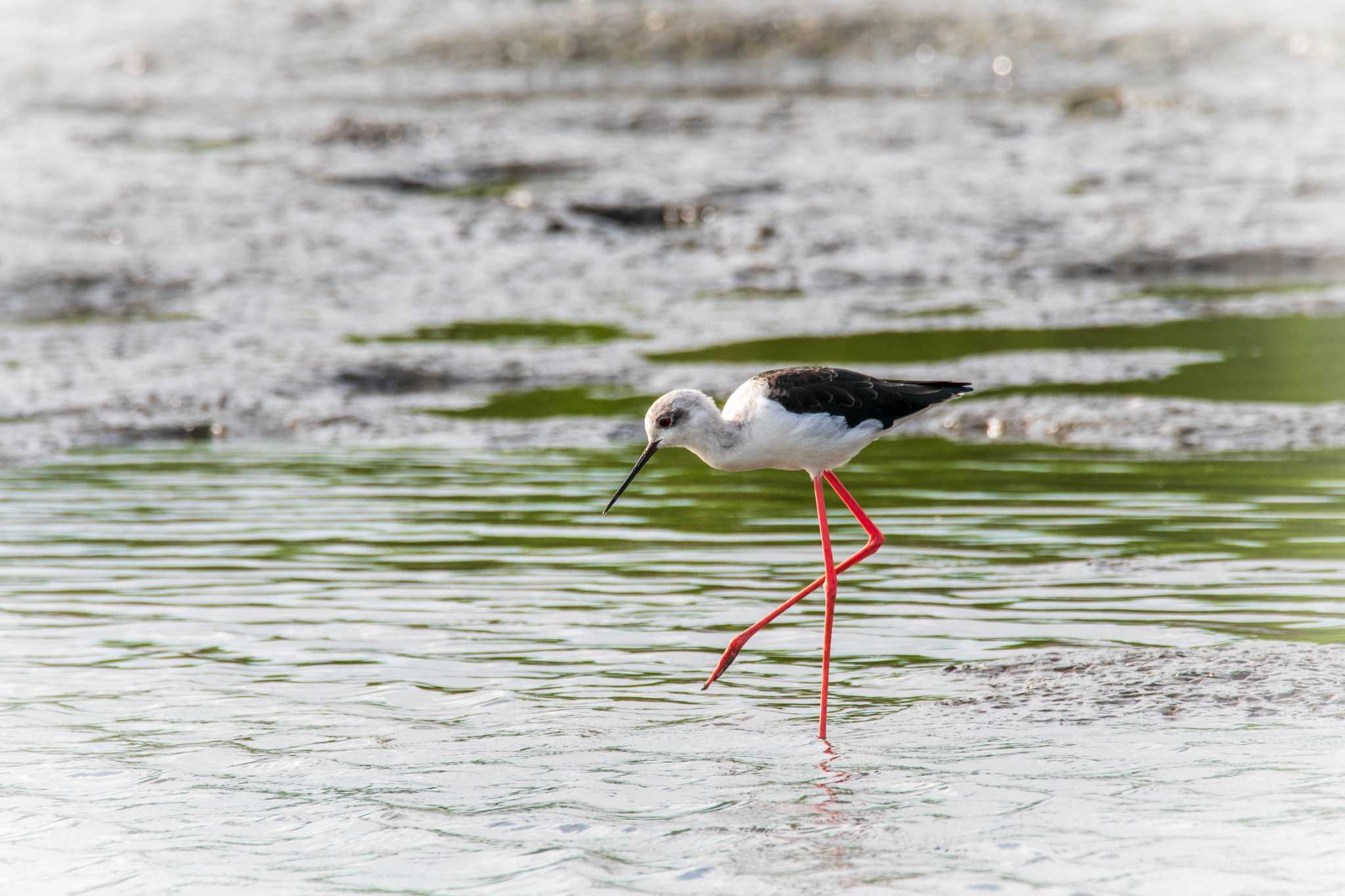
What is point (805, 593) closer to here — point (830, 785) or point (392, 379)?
point (830, 785)

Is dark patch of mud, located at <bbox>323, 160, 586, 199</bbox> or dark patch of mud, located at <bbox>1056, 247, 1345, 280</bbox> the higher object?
dark patch of mud, located at <bbox>323, 160, 586, 199</bbox>

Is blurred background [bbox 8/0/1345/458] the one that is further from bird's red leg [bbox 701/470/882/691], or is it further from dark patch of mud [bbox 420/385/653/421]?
bird's red leg [bbox 701/470/882/691]

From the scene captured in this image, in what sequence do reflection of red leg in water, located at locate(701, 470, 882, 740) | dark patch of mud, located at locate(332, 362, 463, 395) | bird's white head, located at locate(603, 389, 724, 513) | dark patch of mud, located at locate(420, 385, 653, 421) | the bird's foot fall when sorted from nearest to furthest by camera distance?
reflection of red leg in water, located at locate(701, 470, 882, 740) → the bird's foot → bird's white head, located at locate(603, 389, 724, 513) → dark patch of mud, located at locate(420, 385, 653, 421) → dark patch of mud, located at locate(332, 362, 463, 395)

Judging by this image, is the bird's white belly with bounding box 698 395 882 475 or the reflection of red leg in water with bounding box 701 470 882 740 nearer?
the reflection of red leg in water with bounding box 701 470 882 740

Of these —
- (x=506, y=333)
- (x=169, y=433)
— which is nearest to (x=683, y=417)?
(x=169, y=433)

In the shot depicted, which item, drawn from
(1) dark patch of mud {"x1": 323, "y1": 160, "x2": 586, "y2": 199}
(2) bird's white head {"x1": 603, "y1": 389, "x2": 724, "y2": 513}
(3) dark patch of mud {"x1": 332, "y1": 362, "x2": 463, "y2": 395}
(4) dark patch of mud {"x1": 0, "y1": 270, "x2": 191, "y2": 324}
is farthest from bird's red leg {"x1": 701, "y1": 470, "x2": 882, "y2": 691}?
(1) dark patch of mud {"x1": 323, "y1": 160, "x2": 586, "y2": 199}

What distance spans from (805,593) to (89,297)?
33.3 ft

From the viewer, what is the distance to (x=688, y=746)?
5.23 meters

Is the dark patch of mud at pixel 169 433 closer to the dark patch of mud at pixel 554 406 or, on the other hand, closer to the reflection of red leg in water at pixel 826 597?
the dark patch of mud at pixel 554 406

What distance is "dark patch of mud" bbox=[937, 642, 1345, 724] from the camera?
17.5 ft

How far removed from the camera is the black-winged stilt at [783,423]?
6172mm

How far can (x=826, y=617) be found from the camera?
611 centimetres

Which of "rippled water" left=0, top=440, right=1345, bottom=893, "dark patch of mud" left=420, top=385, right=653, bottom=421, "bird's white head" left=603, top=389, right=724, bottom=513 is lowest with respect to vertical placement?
"rippled water" left=0, top=440, right=1345, bottom=893

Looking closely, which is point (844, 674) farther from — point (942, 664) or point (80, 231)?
point (80, 231)
